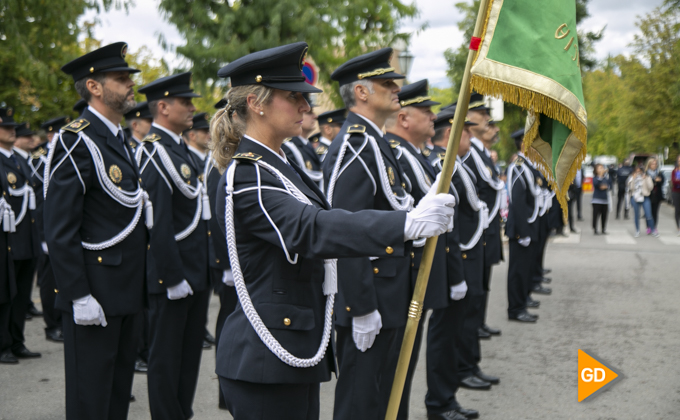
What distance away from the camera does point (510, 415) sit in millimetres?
4930

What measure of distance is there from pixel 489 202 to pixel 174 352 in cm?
356

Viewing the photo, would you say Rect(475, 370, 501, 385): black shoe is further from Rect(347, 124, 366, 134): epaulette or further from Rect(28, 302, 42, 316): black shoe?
Rect(28, 302, 42, 316): black shoe

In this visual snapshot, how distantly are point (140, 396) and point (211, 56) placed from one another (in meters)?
8.28

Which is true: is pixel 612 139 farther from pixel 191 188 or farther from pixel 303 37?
pixel 191 188

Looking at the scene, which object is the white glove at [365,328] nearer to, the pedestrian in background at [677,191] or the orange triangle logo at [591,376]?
the orange triangle logo at [591,376]

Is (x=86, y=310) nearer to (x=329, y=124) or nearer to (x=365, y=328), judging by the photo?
(x=365, y=328)

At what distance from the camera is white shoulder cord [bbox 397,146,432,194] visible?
434 centimetres

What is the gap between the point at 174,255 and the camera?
4.34 meters

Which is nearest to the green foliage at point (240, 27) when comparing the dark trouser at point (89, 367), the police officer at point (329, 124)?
the police officer at point (329, 124)

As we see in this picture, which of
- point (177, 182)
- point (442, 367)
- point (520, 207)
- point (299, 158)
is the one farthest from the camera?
point (520, 207)

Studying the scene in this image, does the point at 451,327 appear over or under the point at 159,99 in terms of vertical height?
under

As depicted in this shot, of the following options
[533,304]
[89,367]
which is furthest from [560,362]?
[89,367]

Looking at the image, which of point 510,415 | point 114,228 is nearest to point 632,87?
point 510,415

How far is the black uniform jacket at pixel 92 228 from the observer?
3.48 m
